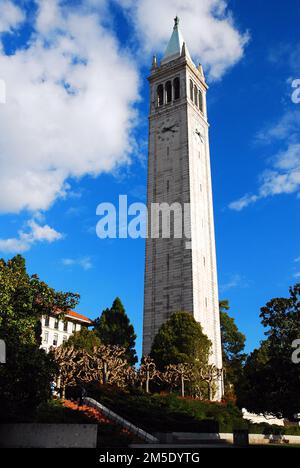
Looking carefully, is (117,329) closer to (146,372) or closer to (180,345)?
(180,345)

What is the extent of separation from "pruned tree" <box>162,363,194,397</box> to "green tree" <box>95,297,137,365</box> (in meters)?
15.3

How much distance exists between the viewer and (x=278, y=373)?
27609mm

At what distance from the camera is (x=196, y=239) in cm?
5750

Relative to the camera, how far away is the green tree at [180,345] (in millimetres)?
44906

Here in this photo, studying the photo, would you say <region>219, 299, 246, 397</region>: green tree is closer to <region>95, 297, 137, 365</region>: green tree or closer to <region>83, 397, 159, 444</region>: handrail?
<region>95, 297, 137, 365</region>: green tree

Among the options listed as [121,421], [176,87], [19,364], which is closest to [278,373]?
[121,421]

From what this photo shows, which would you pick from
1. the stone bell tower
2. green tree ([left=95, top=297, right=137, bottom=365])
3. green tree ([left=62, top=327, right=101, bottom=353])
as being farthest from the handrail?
green tree ([left=95, top=297, right=137, bottom=365])

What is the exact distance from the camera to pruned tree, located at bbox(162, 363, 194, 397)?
41.7 metres

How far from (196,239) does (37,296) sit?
28094mm

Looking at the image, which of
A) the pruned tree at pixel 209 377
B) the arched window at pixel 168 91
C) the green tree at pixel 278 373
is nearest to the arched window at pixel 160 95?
the arched window at pixel 168 91

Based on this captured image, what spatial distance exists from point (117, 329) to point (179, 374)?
19.6m

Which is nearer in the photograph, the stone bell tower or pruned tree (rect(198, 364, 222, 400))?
pruned tree (rect(198, 364, 222, 400))

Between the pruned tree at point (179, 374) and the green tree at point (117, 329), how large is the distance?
15.3 metres

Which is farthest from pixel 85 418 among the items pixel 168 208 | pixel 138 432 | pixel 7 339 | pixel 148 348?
pixel 168 208
